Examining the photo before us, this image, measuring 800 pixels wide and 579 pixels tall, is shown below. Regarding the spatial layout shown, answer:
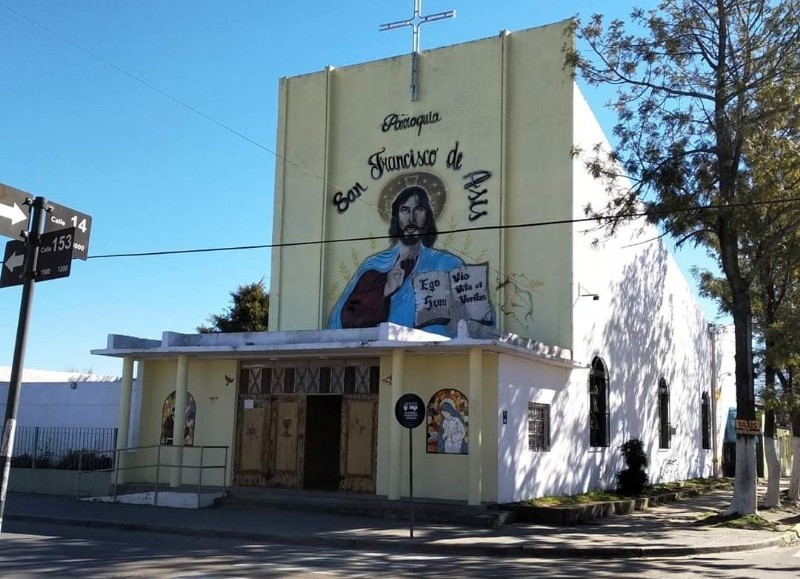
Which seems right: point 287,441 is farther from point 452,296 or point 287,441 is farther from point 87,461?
point 452,296

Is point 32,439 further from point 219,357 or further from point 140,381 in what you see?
point 219,357

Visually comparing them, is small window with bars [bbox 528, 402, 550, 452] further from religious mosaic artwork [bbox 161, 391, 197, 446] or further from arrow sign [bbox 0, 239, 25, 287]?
arrow sign [bbox 0, 239, 25, 287]

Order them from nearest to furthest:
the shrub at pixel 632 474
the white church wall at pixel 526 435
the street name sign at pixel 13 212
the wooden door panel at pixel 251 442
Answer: the street name sign at pixel 13 212 → the white church wall at pixel 526 435 → the wooden door panel at pixel 251 442 → the shrub at pixel 632 474

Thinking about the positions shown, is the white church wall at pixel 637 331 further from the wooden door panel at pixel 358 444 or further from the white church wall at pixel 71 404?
the white church wall at pixel 71 404

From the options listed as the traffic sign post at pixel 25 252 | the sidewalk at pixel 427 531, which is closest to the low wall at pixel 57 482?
the sidewalk at pixel 427 531

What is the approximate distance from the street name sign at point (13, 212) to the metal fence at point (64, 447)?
46.8 ft

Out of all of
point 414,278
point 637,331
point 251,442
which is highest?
point 414,278

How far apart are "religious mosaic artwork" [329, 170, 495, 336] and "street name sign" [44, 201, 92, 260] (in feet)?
50.6

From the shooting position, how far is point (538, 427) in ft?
70.9

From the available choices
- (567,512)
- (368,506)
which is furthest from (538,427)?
(368,506)

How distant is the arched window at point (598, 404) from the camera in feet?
81.8

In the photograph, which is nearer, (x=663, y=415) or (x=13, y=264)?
(x=13, y=264)

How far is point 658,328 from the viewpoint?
31703 millimetres

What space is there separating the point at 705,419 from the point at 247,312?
23.1 m
